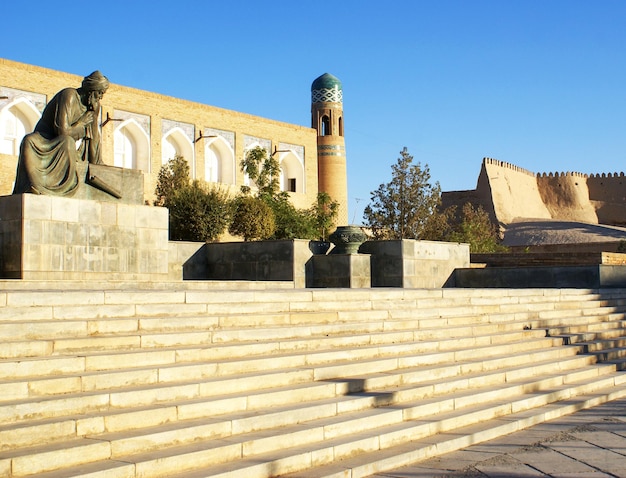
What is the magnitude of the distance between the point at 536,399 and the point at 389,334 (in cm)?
141

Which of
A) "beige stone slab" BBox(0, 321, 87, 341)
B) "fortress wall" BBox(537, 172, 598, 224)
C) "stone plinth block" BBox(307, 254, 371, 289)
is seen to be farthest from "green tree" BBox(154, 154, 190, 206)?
"fortress wall" BBox(537, 172, 598, 224)

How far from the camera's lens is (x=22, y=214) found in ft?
30.9

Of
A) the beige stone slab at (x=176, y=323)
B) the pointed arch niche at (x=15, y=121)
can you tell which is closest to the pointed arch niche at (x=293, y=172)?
the pointed arch niche at (x=15, y=121)

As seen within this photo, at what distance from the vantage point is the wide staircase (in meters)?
4.29

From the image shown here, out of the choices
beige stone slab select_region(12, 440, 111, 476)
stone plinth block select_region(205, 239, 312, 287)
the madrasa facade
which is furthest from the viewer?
the madrasa facade

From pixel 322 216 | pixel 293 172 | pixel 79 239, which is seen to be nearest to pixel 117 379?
pixel 79 239

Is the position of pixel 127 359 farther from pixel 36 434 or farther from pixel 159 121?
pixel 159 121

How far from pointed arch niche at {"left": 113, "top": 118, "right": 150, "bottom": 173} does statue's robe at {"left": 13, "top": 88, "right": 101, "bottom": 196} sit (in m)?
20.1

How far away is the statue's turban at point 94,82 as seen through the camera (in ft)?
34.7

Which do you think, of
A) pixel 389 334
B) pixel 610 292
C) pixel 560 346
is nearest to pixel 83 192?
pixel 389 334

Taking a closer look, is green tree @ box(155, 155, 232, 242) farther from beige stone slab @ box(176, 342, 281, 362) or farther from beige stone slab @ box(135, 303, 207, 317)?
beige stone slab @ box(176, 342, 281, 362)

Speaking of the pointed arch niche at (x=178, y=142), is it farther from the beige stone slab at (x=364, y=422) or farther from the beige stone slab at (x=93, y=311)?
the beige stone slab at (x=364, y=422)

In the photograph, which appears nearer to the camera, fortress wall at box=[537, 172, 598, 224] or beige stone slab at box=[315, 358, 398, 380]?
beige stone slab at box=[315, 358, 398, 380]

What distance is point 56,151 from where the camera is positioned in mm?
10062
